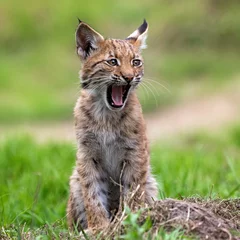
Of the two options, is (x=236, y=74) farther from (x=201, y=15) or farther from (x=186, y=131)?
(x=186, y=131)

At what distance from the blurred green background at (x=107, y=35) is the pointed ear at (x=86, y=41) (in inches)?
324

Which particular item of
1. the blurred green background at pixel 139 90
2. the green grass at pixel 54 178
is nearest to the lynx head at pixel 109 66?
the green grass at pixel 54 178

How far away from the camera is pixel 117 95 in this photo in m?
6.05

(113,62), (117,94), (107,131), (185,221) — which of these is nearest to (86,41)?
(113,62)

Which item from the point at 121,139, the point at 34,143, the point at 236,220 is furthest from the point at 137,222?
the point at 34,143

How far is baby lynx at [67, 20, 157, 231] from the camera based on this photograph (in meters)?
6.01

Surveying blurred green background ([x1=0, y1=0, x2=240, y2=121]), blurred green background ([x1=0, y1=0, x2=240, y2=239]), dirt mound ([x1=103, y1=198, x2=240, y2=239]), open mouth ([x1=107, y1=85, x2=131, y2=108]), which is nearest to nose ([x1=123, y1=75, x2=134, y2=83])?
open mouth ([x1=107, y1=85, x2=131, y2=108])

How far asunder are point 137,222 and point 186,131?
847cm

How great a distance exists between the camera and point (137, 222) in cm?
468

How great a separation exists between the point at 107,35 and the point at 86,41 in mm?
12213

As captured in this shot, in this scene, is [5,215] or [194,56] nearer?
[5,215]

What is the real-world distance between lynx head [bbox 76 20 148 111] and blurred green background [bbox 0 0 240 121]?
8258mm

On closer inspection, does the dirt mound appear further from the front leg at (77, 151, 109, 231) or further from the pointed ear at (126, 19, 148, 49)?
the pointed ear at (126, 19, 148, 49)

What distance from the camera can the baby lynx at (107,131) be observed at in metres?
6.01
